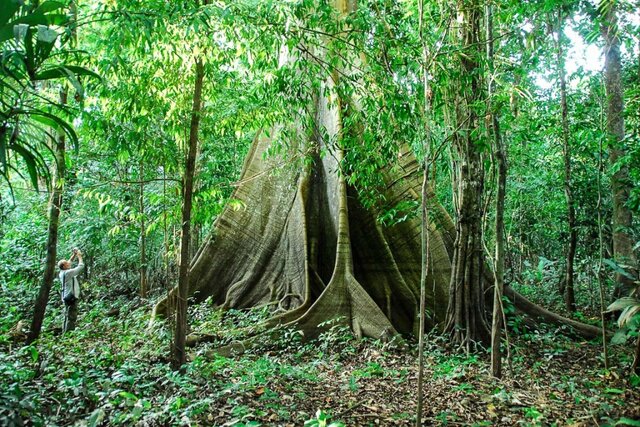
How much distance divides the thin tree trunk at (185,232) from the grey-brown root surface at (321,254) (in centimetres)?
168

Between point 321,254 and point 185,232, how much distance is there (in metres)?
3.32

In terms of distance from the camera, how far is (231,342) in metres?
5.22

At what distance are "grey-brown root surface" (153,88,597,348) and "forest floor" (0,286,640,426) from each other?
1.57ft

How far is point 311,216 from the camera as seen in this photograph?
23.2 feet

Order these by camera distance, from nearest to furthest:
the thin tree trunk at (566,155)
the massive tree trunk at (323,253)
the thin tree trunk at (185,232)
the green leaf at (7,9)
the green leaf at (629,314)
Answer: the green leaf at (7,9) → the green leaf at (629,314) → the thin tree trunk at (185,232) → the massive tree trunk at (323,253) → the thin tree trunk at (566,155)

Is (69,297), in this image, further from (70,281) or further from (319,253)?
(319,253)

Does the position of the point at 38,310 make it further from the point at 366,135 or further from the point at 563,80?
the point at 563,80

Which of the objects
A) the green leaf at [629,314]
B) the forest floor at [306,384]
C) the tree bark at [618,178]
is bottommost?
the forest floor at [306,384]

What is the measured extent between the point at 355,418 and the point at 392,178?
3.94 metres

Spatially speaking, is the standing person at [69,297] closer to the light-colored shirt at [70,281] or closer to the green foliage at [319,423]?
the light-colored shirt at [70,281]

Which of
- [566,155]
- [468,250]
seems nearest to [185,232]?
[468,250]

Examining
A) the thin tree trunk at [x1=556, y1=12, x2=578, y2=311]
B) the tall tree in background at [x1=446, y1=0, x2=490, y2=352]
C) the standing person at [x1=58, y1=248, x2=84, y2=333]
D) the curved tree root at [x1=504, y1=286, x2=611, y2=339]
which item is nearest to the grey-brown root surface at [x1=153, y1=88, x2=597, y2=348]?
the curved tree root at [x1=504, y1=286, x2=611, y2=339]

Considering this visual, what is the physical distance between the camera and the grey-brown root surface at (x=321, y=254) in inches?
229

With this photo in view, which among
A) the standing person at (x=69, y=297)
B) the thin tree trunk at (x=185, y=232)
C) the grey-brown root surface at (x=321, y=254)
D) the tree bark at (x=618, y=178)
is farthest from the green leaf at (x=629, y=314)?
the standing person at (x=69, y=297)
